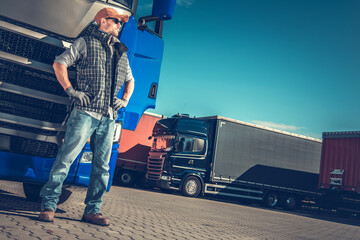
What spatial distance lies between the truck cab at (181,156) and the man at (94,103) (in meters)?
10.3

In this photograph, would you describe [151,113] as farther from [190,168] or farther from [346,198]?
[346,198]

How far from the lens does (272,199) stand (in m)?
16.8

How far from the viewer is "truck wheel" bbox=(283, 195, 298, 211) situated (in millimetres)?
16986

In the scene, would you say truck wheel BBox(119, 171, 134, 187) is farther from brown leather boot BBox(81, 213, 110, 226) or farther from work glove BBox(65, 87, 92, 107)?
work glove BBox(65, 87, 92, 107)

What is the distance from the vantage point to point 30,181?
376cm

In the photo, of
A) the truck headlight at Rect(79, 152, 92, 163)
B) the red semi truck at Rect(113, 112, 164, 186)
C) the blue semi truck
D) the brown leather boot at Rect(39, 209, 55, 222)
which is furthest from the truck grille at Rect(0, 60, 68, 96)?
the red semi truck at Rect(113, 112, 164, 186)

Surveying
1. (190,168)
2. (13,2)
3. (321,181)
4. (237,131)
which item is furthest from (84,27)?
(321,181)

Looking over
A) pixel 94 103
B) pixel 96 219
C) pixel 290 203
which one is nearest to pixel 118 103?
pixel 94 103

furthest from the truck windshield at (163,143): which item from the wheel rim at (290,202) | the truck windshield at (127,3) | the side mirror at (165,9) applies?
the side mirror at (165,9)

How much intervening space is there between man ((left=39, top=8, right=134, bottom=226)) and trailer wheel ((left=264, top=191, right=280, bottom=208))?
13.7 meters

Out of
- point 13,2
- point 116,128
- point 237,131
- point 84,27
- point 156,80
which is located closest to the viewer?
point 13,2

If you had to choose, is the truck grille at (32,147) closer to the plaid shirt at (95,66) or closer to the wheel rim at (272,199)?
the plaid shirt at (95,66)

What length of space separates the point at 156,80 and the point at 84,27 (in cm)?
147

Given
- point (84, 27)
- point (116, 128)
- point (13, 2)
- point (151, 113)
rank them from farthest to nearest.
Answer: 1. point (151, 113)
2. point (116, 128)
3. point (84, 27)
4. point (13, 2)
